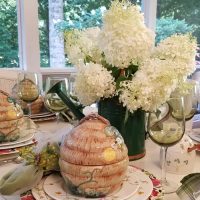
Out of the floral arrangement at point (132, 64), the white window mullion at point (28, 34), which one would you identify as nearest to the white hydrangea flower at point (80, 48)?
the floral arrangement at point (132, 64)

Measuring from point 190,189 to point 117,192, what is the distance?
0.15m

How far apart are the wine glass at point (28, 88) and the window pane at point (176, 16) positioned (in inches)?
82.9

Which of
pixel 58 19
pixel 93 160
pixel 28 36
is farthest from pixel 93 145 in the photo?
pixel 58 19

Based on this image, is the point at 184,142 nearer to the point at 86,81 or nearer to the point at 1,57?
the point at 86,81

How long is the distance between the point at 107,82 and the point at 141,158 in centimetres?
26

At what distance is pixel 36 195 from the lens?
655 mm

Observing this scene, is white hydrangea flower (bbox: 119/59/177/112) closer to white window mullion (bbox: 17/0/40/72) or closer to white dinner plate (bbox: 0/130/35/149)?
white dinner plate (bbox: 0/130/35/149)

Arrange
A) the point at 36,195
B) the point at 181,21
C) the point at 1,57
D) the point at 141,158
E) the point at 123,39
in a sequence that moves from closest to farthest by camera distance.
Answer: the point at 36,195, the point at 123,39, the point at 141,158, the point at 1,57, the point at 181,21

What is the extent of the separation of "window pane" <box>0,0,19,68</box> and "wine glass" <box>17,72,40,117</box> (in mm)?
1607

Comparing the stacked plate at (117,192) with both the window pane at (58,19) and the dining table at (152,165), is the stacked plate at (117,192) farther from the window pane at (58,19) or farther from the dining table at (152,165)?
→ the window pane at (58,19)

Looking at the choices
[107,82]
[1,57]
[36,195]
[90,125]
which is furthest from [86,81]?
[1,57]

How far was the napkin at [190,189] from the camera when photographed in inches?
25.9

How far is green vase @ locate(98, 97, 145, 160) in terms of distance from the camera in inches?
36.3

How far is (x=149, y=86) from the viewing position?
0.83 m
